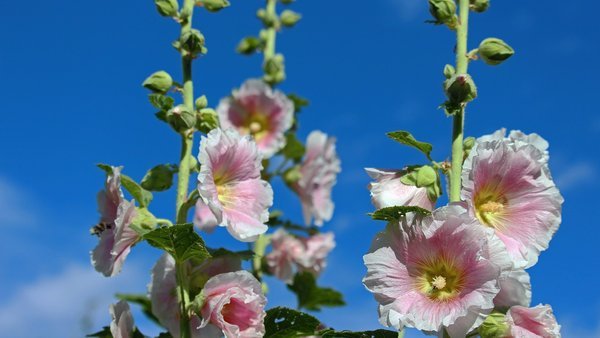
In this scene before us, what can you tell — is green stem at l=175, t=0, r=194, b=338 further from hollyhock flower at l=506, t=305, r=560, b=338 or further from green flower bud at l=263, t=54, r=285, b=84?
green flower bud at l=263, t=54, r=285, b=84

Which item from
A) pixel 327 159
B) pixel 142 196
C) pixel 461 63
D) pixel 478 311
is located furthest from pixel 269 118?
pixel 478 311

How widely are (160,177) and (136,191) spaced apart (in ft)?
0.45

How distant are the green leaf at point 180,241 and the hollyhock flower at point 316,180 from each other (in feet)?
7.43

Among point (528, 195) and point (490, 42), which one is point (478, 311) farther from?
point (490, 42)

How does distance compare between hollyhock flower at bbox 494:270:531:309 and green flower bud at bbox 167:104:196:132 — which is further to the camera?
green flower bud at bbox 167:104:196:132

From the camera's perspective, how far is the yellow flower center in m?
2.40

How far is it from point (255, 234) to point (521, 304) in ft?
3.09

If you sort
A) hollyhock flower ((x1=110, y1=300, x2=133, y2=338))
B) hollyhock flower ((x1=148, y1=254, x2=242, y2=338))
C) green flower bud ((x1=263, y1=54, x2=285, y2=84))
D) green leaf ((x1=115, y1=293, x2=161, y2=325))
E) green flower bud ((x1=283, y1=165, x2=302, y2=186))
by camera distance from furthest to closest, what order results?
green flower bud ((x1=263, y1=54, x2=285, y2=84))
green flower bud ((x1=283, y1=165, x2=302, y2=186))
green leaf ((x1=115, y1=293, x2=161, y2=325))
hollyhock flower ((x1=148, y1=254, x2=242, y2=338))
hollyhock flower ((x1=110, y1=300, x2=133, y2=338))

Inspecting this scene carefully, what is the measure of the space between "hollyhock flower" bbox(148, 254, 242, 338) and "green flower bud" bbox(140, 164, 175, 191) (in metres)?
0.26

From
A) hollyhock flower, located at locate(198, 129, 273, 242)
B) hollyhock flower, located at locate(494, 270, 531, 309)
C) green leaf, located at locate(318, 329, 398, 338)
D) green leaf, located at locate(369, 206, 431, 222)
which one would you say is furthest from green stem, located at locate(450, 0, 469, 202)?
hollyhock flower, located at locate(198, 129, 273, 242)

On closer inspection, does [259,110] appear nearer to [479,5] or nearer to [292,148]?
[292,148]

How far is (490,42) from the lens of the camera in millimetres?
2564

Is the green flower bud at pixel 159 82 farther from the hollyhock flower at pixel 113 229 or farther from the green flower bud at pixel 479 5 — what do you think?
the green flower bud at pixel 479 5

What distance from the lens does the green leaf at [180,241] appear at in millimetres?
2564
